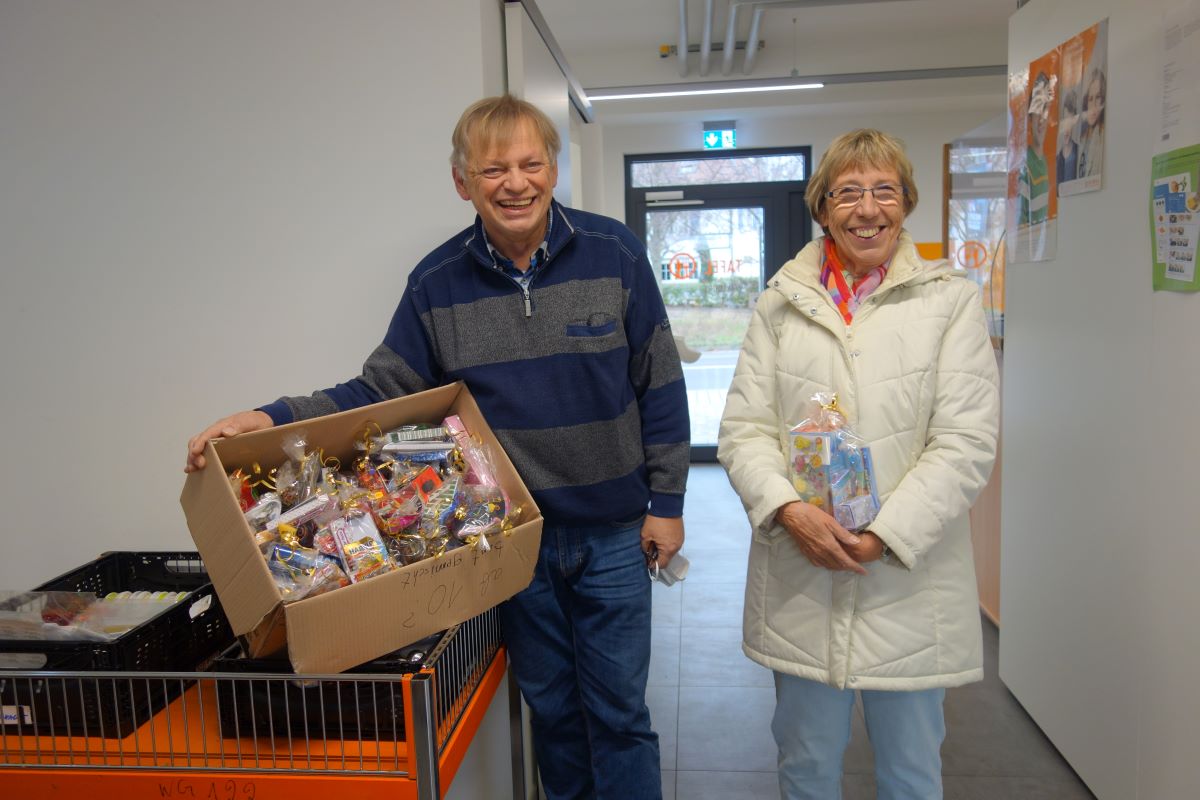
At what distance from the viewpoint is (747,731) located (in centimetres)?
281

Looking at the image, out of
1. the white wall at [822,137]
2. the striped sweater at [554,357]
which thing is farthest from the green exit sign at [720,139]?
the striped sweater at [554,357]

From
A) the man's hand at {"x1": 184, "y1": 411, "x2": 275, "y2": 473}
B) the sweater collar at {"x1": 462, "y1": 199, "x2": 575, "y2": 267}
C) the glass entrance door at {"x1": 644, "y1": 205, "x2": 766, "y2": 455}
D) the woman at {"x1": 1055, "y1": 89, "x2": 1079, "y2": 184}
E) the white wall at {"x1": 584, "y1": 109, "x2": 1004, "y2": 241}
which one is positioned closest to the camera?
the man's hand at {"x1": 184, "y1": 411, "x2": 275, "y2": 473}

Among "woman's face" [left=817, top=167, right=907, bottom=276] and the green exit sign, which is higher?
the green exit sign

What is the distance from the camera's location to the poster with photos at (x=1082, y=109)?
221cm

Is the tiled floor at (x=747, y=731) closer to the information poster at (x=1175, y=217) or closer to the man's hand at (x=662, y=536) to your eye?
the man's hand at (x=662, y=536)

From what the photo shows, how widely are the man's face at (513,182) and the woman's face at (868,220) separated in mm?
583

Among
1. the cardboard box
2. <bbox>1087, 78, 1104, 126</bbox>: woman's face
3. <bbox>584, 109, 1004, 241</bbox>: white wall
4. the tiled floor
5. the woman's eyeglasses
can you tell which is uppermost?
<bbox>584, 109, 1004, 241</bbox>: white wall

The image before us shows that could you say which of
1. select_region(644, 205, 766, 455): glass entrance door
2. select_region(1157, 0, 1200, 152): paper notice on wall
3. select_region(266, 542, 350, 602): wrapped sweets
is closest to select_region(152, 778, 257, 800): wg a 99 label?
select_region(266, 542, 350, 602): wrapped sweets

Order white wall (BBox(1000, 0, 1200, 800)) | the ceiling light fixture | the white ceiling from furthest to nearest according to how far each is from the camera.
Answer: the ceiling light fixture < the white ceiling < white wall (BBox(1000, 0, 1200, 800))

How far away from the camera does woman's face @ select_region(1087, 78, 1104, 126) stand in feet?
7.24

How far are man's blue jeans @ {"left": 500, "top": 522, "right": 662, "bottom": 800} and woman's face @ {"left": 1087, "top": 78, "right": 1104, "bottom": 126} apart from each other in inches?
64.5

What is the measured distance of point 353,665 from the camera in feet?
3.98

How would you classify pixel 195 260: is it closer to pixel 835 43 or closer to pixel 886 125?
pixel 835 43

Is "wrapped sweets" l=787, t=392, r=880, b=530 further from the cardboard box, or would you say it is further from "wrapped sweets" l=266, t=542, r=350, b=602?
"wrapped sweets" l=266, t=542, r=350, b=602
